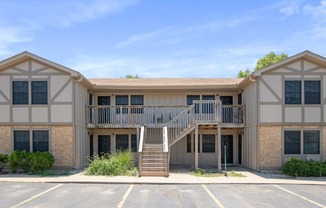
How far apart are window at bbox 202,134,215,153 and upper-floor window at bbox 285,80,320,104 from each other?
6024 millimetres

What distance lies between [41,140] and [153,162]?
614cm

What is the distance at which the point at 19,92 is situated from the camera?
19.2 metres

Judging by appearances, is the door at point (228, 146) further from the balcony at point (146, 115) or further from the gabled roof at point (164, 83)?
the gabled roof at point (164, 83)

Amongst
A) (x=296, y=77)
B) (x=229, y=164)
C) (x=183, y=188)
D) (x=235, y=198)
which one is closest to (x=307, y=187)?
(x=235, y=198)

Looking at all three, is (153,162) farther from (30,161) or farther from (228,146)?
(228,146)

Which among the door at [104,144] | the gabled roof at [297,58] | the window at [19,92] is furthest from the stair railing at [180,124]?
the window at [19,92]

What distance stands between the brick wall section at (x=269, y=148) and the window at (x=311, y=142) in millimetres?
1363

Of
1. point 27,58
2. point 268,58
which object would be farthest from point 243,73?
point 27,58

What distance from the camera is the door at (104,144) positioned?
23408 millimetres

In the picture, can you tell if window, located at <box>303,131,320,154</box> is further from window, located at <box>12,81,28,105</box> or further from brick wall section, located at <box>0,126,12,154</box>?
brick wall section, located at <box>0,126,12,154</box>

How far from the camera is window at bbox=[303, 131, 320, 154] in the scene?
18906 millimetres

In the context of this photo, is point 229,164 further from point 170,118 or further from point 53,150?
point 53,150

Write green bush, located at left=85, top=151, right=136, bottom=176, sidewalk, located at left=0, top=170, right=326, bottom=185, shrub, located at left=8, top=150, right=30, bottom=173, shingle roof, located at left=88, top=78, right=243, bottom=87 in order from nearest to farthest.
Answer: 1. sidewalk, located at left=0, top=170, right=326, bottom=185
2. green bush, located at left=85, top=151, right=136, bottom=176
3. shrub, located at left=8, top=150, right=30, bottom=173
4. shingle roof, located at left=88, top=78, right=243, bottom=87

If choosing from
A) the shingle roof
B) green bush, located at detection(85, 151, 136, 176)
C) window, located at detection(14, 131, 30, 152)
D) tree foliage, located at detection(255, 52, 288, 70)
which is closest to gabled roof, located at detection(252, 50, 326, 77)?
the shingle roof
